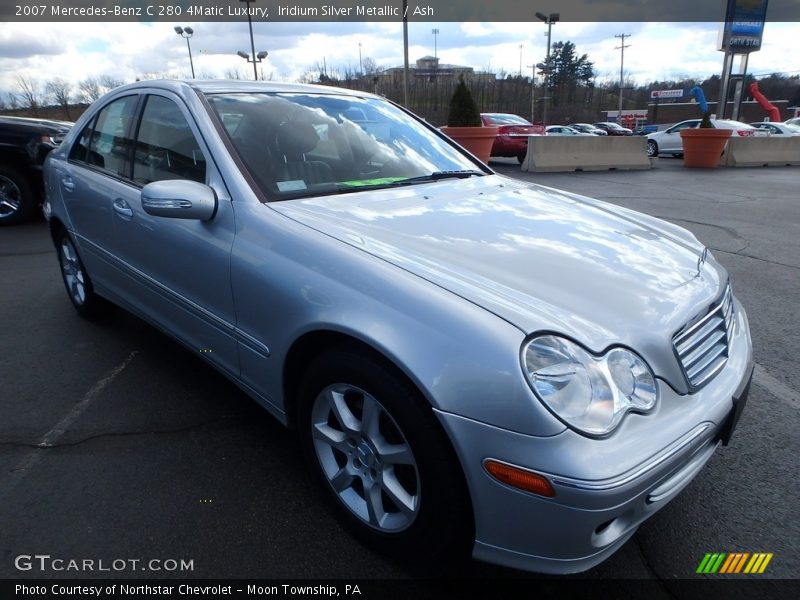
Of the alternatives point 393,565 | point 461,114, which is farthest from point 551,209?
point 461,114

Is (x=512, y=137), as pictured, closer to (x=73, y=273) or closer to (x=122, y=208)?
(x=73, y=273)

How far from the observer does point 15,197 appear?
7492 mm

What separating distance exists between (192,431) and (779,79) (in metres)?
92.3

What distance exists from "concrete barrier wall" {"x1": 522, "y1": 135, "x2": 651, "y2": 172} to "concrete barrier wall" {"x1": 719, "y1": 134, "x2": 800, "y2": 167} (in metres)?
2.69

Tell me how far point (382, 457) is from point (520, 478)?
1.67 feet

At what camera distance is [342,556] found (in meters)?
1.95

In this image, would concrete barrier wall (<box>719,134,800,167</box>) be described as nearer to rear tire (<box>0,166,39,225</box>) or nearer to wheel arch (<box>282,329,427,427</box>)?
rear tire (<box>0,166,39,225</box>)

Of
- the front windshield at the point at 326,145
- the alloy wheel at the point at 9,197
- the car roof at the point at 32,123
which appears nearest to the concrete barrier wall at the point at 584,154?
the car roof at the point at 32,123

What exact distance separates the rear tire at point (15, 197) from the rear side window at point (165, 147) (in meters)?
5.69

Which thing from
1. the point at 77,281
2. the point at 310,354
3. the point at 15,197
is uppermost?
the point at 310,354

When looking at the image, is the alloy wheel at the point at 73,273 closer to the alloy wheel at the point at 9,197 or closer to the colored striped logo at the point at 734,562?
the colored striped logo at the point at 734,562

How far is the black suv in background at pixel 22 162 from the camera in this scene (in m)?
7.22

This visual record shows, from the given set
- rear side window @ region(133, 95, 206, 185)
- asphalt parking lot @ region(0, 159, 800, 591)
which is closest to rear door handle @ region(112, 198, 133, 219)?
rear side window @ region(133, 95, 206, 185)

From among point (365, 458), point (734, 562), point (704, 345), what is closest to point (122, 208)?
point (365, 458)
